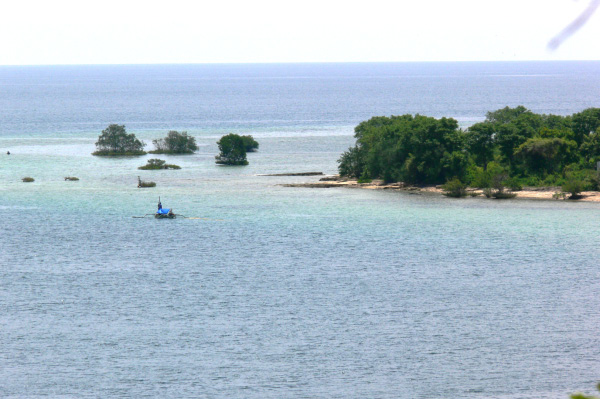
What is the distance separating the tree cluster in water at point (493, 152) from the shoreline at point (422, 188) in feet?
4.54

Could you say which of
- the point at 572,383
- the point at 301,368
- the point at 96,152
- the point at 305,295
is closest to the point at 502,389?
the point at 572,383

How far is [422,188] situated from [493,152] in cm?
1206

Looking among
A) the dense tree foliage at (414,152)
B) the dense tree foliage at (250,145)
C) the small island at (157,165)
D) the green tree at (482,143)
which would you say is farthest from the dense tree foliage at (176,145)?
the green tree at (482,143)

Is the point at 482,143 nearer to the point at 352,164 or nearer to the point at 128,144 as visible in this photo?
the point at 352,164

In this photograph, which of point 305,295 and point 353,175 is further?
point 353,175

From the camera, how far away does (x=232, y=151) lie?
160 metres

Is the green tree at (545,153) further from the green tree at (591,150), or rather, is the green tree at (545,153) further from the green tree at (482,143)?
the green tree at (482,143)

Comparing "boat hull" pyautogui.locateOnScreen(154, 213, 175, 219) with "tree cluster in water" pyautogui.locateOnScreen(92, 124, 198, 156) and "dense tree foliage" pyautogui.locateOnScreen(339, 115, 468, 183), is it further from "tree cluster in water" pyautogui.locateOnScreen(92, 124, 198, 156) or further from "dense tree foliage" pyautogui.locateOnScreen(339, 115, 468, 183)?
"tree cluster in water" pyautogui.locateOnScreen(92, 124, 198, 156)

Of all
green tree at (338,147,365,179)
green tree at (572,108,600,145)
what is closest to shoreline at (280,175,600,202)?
green tree at (338,147,365,179)

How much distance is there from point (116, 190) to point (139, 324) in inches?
2612

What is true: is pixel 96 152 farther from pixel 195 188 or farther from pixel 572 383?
pixel 572 383

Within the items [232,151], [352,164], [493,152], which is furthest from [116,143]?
[493,152]

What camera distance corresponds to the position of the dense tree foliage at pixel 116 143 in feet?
577

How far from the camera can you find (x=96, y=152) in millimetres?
176250
